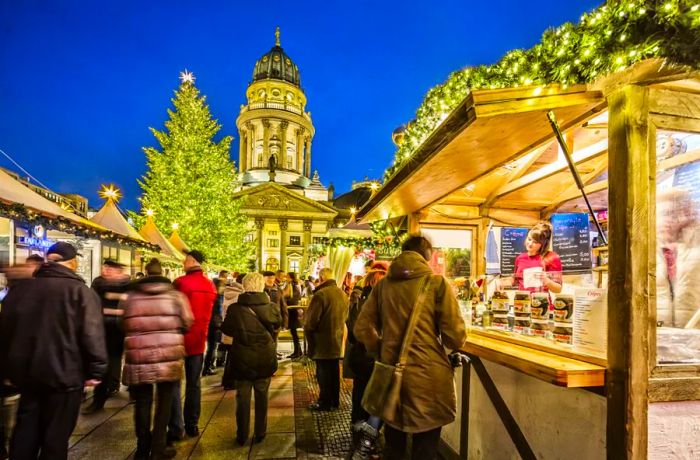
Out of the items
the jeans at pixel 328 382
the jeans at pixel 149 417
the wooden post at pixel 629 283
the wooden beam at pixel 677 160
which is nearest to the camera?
the wooden post at pixel 629 283

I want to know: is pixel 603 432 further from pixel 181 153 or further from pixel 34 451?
pixel 181 153

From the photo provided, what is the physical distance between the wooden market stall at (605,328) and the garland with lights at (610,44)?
3.4 inches

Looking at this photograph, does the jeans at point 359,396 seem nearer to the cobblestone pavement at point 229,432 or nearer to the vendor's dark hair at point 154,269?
the cobblestone pavement at point 229,432

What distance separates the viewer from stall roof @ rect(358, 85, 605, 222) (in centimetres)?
254

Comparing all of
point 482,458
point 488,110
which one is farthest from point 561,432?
point 488,110

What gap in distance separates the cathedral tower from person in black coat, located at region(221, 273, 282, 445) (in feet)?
202

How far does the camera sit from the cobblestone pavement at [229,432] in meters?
4.35

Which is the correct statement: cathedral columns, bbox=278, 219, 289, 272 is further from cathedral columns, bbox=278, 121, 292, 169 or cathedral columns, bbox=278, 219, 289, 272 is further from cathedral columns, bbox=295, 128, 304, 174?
cathedral columns, bbox=295, 128, 304, 174

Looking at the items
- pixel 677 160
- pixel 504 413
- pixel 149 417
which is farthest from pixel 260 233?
pixel 677 160

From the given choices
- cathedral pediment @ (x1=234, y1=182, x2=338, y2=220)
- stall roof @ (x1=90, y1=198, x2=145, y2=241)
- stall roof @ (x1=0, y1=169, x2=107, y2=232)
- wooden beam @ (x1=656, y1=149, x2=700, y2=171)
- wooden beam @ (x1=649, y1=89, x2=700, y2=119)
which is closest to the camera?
wooden beam @ (x1=649, y1=89, x2=700, y2=119)

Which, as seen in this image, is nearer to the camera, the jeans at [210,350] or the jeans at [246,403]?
the jeans at [246,403]

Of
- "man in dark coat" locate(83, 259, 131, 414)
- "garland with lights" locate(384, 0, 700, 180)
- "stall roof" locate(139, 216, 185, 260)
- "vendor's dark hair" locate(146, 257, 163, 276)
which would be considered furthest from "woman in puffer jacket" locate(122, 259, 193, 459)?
"stall roof" locate(139, 216, 185, 260)

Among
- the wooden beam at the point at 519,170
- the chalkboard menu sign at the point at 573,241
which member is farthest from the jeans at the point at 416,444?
the chalkboard menu sign at the point at 573,241

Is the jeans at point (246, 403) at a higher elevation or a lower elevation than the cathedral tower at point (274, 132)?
lower
